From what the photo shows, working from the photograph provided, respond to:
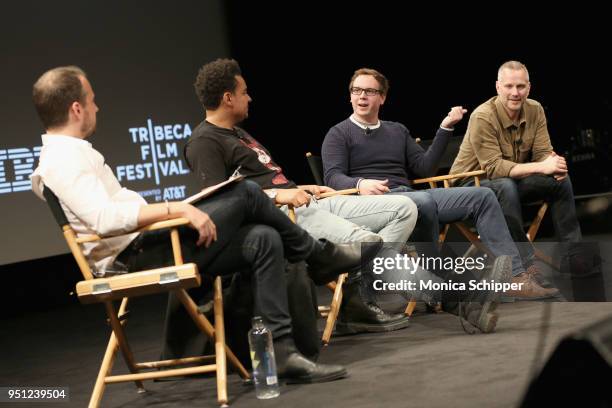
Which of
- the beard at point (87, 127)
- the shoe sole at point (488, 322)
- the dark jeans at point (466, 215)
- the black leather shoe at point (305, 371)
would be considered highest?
the beard at point (87, 127)

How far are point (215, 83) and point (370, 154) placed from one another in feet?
3.25

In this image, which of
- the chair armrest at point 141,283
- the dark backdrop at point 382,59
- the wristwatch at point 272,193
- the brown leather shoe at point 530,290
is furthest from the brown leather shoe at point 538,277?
the dark backdrop at point 382,59

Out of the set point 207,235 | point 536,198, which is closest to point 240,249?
point 207,235

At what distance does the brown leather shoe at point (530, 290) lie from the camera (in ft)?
12.0

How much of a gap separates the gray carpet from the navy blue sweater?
73 centimetres

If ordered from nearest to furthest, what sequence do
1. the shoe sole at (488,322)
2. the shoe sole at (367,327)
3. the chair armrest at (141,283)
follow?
the chair armrest at (141,283) < the shoe sole at (488,322) < the shoe sole at (367,327)

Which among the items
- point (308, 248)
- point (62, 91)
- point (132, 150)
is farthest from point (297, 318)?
point (132, 150)

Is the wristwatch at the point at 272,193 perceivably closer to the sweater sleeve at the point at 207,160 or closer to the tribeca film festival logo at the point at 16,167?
the sweater sleeve at the point at 207,160

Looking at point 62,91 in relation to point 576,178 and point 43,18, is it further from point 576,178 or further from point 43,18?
point 576,178

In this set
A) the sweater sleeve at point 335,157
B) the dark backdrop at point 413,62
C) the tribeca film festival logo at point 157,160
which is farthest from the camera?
the dark backdrop at point 413,62

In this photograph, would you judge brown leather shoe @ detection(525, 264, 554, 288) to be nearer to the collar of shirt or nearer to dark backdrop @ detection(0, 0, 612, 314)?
the collar of shirt

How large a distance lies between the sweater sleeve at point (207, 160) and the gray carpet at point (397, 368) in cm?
75

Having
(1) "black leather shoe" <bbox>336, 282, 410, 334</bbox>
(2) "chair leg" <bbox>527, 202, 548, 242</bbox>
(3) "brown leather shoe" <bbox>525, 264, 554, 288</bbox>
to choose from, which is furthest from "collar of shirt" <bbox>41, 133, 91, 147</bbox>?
(2) "chair leg" <bbox>527, 202, 548, 242</bbox>

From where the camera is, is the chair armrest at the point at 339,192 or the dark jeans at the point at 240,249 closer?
the dark jeans at the point at 240,249
